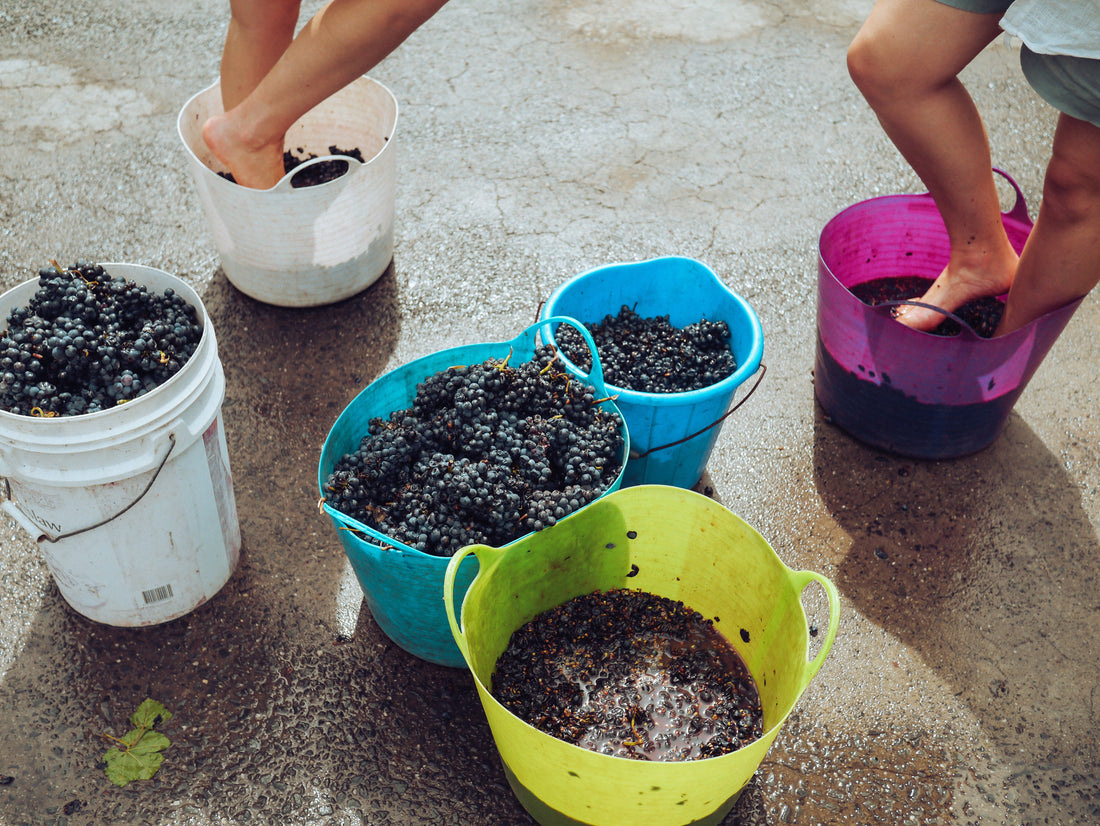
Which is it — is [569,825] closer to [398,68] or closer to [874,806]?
[874,806]

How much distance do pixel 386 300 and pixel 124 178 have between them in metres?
1.18

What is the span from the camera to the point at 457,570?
5.36 ft

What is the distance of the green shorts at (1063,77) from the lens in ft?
5.72

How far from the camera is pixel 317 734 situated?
1812mm

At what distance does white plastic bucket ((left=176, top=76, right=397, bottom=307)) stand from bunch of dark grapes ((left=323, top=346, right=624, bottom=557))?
780 mm

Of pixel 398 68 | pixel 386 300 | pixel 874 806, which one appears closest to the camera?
pixel 874 806

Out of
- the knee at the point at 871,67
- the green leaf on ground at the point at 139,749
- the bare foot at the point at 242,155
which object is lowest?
the green leaf on ground at the point at 139,749

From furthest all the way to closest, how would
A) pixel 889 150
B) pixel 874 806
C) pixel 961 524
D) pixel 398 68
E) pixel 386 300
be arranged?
pixel 398 68 < pixel 889 150 < pixel 386 300 < pixel 961 524 < pixel 874 806

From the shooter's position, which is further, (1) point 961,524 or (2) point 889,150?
(2) point 889,150

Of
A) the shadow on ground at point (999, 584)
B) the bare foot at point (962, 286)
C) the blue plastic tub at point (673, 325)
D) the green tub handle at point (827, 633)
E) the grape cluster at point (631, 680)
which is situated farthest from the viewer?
the bare foot at point (962, 286)

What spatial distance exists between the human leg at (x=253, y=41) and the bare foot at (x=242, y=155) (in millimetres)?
179

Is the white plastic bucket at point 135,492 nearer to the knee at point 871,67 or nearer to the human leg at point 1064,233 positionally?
the knee at point 871,67

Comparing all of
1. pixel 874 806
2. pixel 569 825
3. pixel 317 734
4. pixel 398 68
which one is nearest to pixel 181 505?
pixel 317 734

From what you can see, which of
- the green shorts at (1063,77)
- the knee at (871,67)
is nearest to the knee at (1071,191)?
the green shorts at (1063,77)
